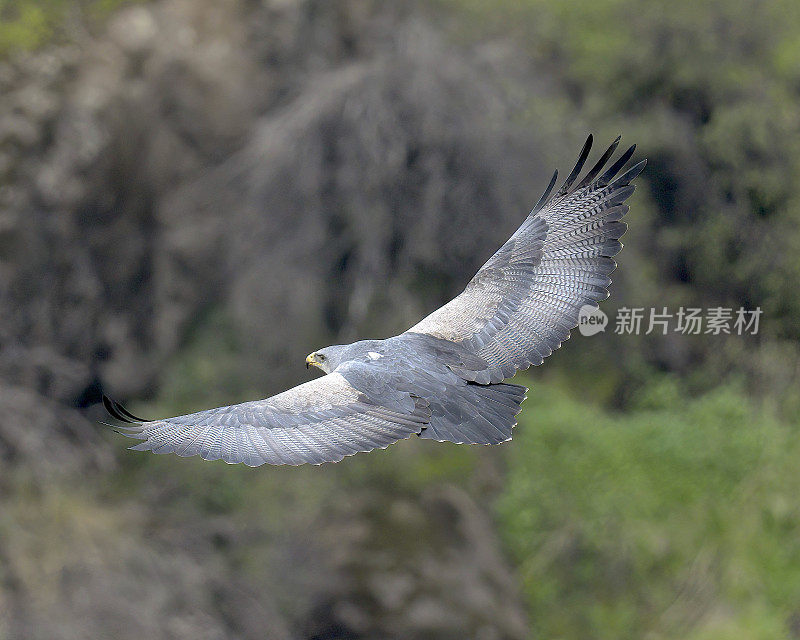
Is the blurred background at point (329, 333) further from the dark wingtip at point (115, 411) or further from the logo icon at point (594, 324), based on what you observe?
the dark wingtip at point (115, 411)

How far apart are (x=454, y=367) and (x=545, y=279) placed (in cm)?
72

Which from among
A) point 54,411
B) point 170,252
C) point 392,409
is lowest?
point 54,411

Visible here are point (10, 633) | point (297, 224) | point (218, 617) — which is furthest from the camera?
point (297, 224)

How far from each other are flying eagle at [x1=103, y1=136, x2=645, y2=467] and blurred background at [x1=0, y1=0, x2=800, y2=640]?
343 centimetres

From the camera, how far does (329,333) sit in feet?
31.8

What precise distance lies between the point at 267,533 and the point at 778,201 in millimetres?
5880


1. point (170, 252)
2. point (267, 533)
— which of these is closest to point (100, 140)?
point (170, 252)

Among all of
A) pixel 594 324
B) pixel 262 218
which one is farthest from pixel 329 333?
pixel 594 324

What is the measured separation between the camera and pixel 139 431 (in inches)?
189

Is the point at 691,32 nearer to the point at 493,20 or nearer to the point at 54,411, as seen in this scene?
the point at 493,20

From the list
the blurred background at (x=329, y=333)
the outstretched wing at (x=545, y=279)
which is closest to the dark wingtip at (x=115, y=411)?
the outstretched wing at (x=545, y=279)

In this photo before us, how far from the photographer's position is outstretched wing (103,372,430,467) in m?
4.72

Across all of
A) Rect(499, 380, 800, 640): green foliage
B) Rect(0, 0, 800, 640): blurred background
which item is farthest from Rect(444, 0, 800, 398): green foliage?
Rect(499, 380, 800, 640): green foliage

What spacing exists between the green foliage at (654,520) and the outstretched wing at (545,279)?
484 centimetres
